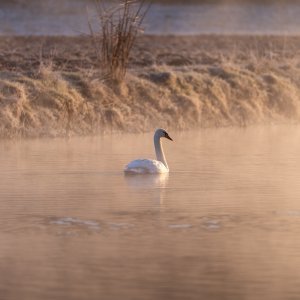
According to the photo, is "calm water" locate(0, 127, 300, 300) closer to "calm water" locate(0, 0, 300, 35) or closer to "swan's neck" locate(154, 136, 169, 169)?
"swan's neck" locate(154, 136, 169, 169)

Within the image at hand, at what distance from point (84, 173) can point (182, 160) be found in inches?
95.6

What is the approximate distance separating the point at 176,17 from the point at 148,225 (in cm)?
4137

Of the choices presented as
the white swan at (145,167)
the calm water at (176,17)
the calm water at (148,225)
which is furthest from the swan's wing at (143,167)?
the calm water at (176,17)

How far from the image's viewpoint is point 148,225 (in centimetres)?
1403

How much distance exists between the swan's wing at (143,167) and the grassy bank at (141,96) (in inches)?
216

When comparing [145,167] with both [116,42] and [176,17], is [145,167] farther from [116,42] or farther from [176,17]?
[176,17]

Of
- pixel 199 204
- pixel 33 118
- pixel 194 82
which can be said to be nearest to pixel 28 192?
pixel 199 204

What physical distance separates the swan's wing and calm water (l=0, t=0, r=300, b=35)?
31879 millimetres

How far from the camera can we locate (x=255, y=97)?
2906 centimetres

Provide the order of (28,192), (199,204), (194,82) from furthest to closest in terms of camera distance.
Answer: (194,82), (28,192), (199,204)

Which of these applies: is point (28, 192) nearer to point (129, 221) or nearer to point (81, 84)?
point (129, 221)

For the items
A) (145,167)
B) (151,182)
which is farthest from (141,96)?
(151,182)

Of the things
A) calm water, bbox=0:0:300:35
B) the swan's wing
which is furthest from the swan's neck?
calm water, bbox=0:0:300:35

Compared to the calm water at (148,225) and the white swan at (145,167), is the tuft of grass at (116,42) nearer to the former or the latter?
the calm water at (148,225)
